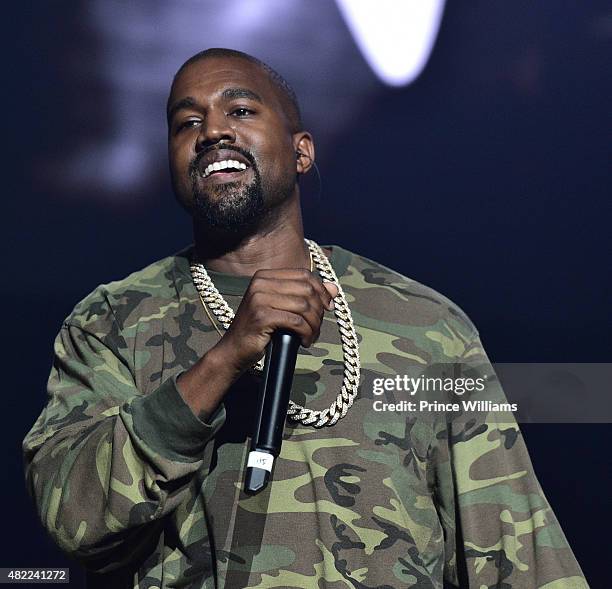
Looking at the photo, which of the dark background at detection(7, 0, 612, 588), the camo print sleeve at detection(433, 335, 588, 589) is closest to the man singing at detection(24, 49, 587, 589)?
the camo print sleeve at detection(433, 335, 588, 589)

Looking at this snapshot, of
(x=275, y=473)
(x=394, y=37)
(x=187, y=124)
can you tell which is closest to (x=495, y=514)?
(x=275, y=473)

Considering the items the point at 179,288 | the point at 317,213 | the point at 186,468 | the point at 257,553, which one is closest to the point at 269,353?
the point at 186,468

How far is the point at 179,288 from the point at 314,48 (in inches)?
27.3

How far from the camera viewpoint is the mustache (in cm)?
188

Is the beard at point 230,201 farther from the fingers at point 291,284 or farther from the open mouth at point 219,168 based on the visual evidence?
the fingers at point 291,284

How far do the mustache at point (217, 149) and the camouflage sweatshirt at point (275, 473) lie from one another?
17 centimetres

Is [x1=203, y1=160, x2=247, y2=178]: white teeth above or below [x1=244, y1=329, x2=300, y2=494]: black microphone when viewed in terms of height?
above

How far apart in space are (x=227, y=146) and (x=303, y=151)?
24 centimetres

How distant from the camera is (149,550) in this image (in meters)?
1.71

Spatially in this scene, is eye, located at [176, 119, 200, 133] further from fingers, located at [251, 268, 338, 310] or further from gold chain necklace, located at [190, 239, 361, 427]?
fingers, located at [251, 268, 338, 310]

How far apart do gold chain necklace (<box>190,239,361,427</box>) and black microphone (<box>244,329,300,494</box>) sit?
0.96ft

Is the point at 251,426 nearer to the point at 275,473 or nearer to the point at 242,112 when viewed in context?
the point at 275,473

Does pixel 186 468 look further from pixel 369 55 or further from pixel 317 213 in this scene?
pixel 369 55

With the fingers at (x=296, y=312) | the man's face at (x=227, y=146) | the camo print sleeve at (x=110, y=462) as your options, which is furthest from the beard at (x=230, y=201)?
the fingers at (x=296, y=312)
